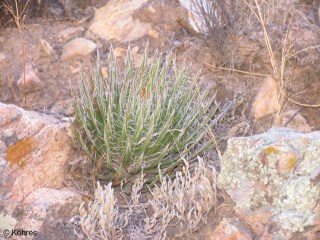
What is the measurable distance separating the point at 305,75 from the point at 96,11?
5.78 feet

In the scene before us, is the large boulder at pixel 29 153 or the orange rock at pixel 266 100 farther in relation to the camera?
the orange rock at pixel 266 100

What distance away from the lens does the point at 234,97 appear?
3830 millimetres

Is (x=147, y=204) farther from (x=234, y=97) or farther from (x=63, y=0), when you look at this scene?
(x=63, y=0)

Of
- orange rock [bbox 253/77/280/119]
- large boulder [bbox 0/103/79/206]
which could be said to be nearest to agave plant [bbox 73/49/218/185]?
large boulder [bbox 0/103/79/206]

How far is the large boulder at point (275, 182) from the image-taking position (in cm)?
234

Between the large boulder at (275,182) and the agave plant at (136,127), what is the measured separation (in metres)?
0.50

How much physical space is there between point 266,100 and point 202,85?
463 millimetres

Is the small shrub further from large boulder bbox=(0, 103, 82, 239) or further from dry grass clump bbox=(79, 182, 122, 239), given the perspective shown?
dry grass clump bbox=(79, 182, 122, 239)

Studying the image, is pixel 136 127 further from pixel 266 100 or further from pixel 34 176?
pixel 266 100

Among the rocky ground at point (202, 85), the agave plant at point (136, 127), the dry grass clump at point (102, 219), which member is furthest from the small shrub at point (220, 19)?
the dry grass clump at point (102, 219)

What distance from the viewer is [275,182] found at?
2434 millimetres

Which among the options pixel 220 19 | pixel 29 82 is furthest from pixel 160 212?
pixel 220 19

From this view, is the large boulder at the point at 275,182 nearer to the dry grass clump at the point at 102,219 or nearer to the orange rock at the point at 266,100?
the dry grass clump at the point at 102,219

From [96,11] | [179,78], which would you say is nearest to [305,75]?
[179,78]
